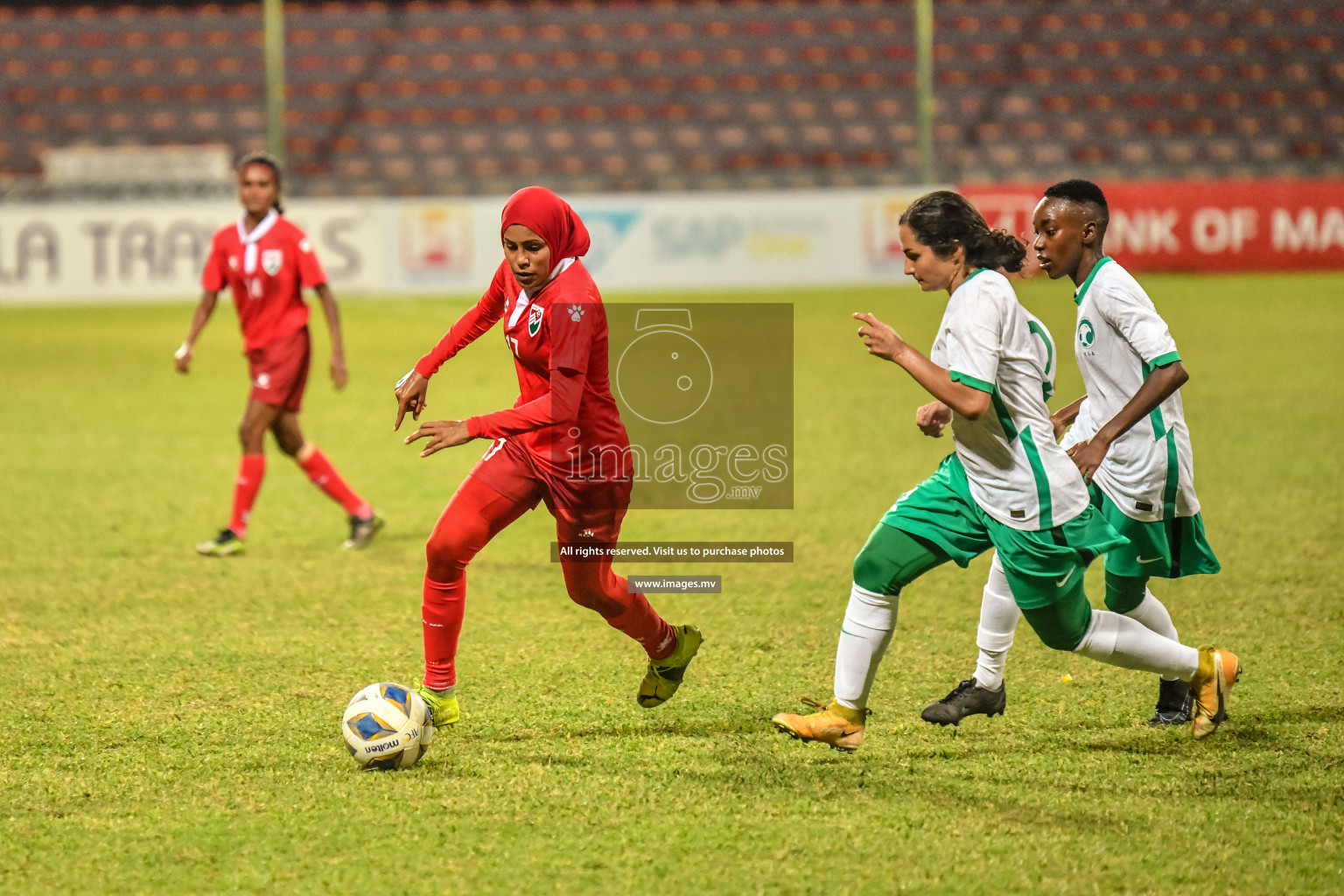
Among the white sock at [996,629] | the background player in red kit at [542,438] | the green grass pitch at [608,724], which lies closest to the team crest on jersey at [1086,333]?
the white sock at [996,629]

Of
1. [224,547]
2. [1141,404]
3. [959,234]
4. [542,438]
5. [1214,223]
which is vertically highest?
[1214,223]

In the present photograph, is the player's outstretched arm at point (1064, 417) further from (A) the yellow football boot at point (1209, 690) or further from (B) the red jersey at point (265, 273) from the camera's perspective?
(B) the red jersey at point (265, 273)

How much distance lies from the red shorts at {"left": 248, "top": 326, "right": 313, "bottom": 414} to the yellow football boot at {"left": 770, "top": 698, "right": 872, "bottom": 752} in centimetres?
401

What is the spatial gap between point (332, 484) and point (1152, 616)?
449 cm

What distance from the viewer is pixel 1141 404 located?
4152 mm

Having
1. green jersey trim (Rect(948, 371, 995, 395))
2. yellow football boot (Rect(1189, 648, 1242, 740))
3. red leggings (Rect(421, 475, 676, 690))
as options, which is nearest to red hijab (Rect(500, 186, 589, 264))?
red leggings (Rect(421, 475, 676, 690))

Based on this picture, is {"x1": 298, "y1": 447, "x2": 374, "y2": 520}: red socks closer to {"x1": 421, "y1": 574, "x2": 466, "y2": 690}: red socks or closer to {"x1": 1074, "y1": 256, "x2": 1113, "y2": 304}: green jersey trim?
{"x1": 421, "y1": 574, "x2": 466, "y2": 690}: red socks

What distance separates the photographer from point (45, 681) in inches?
199

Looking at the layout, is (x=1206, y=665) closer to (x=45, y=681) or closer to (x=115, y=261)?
(x=45, y=681)

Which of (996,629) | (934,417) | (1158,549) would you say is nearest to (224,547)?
(996,629)

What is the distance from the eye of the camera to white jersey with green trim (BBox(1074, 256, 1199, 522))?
4.34 metres

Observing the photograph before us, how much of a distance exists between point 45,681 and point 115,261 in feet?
51.8

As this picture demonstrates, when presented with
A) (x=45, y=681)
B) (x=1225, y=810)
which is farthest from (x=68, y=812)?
(x=1225, y=810)

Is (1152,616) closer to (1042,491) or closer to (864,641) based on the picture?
(1042,491)
